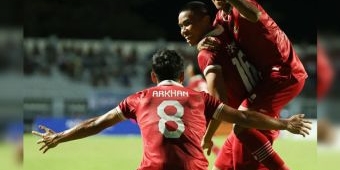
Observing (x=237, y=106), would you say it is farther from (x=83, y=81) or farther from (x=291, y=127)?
(x=83, y=81)

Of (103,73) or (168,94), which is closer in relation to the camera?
(168,94)

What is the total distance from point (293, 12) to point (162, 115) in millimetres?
21245

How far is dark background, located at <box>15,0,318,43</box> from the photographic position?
2392cm

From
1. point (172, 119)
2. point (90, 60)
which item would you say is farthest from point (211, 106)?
point (90, 60)

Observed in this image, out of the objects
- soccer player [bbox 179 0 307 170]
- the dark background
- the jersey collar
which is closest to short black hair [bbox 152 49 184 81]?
soccer player [bbox 179 0 307 170]

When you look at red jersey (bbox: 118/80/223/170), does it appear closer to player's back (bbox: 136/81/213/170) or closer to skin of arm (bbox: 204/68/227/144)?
player's back (bbox: 136/81/213/170)

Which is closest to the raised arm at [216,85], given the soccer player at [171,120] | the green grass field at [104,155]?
the soccer player at [171,120]

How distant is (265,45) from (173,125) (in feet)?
5.03

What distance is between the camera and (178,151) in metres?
4.37

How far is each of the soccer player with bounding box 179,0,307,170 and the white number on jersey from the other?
1.16 metres

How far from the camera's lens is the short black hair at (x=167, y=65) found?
4.57 m

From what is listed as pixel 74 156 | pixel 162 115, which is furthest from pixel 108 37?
pixel 162 115

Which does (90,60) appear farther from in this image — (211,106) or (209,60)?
(211,106)

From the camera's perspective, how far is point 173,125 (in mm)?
4398
